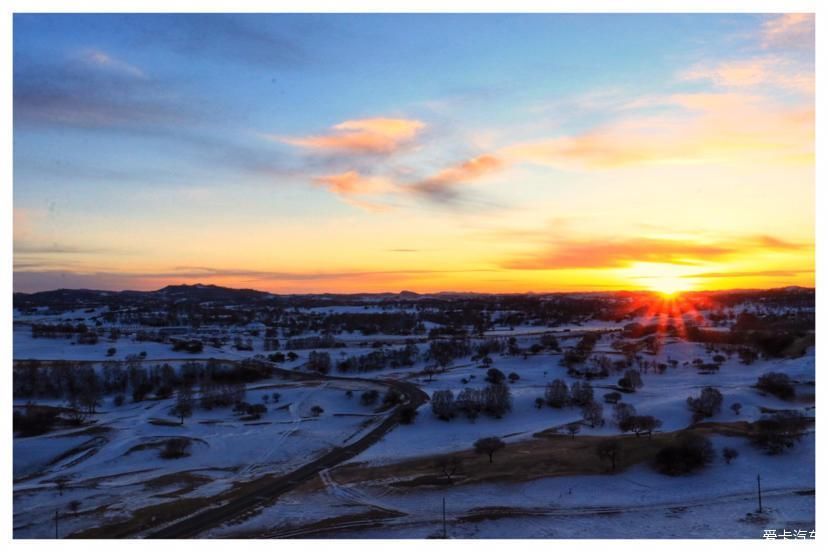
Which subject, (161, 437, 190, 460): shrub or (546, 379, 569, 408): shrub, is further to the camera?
(546, 379, 569, 408): shrub

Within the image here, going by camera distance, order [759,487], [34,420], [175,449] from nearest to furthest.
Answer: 1. [759,487]
2. [175,449]
3. [34,420]

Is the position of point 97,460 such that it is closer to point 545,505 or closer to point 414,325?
point 545,505

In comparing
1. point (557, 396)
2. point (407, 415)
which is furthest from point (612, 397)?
point (407, 415)

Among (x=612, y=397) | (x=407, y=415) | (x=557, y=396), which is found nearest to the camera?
(x=407, y=415)

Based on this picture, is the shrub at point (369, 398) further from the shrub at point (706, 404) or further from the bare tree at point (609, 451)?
the shrub at point (706, 404)

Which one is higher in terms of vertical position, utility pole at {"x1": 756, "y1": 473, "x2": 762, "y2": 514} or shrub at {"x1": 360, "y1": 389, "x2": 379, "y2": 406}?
utility pole at {"x1": 756, "y1": 473, "x2": 762, "y2": 514}

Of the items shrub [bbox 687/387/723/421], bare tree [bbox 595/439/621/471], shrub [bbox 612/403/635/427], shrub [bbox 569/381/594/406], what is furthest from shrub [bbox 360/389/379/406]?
shrub [bbox 687/387/723/421]

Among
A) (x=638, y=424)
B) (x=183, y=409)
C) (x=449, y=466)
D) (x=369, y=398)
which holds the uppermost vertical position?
(x=638, y=424)

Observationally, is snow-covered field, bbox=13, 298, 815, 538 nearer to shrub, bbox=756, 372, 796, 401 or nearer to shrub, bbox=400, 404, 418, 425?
shrub, bbox=400, 404, 418, 425

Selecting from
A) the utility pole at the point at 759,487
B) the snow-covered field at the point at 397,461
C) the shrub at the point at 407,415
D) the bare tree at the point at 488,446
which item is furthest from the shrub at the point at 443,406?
the utility pole at the point at 759,487

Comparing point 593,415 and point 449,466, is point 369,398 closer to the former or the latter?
point 593,415

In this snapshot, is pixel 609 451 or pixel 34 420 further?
pixel 34 420
